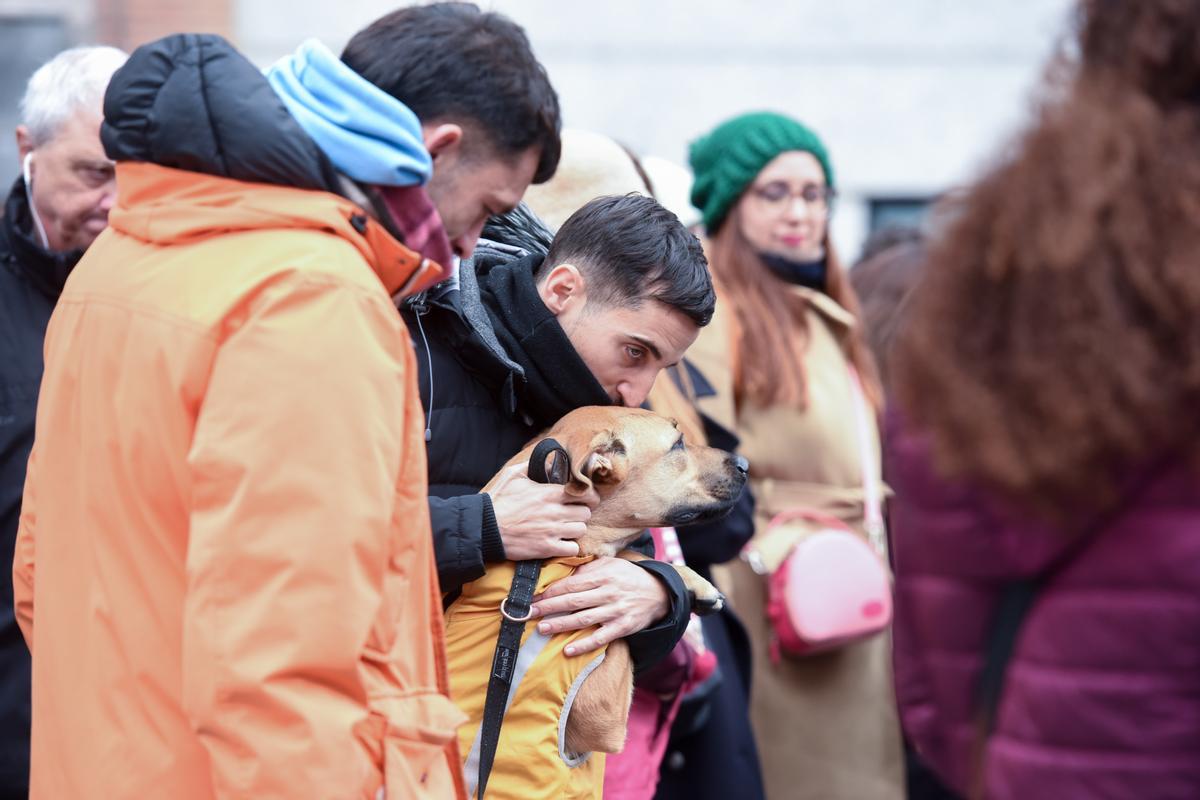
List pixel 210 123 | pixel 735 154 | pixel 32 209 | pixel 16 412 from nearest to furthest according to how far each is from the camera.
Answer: pixel 210 123 → pixel 16 412 → pixel 32 209 → pixel 735 154

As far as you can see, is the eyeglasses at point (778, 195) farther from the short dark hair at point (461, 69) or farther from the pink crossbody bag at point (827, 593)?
the short dark hair at point (461, 69)

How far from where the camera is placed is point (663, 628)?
8.96 ft

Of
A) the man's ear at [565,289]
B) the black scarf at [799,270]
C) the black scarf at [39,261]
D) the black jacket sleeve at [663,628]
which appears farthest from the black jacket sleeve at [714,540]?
the black scarf at [39,261]

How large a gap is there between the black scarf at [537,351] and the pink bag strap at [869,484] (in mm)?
2140

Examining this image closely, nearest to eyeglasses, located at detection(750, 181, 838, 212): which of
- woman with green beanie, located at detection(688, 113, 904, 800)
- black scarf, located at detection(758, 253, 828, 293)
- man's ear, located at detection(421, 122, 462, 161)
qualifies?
woman with green beanie, located at detection(688, 113, 904, 800)

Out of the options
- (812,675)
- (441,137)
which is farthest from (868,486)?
(441,137)

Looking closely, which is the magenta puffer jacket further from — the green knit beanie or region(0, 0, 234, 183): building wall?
region(0, 0, 234, 183): building wall

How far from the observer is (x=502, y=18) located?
2.36m

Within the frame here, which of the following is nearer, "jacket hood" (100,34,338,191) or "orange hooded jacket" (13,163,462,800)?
"orange hooded jacket" (13,163,462,800)

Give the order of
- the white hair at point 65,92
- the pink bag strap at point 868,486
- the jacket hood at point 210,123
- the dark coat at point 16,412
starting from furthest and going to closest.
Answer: the pink bag strap at point 868,486 < the white hair at point 65,92 < the dark coat at point 16,412 < the jacket hood at point 210,123

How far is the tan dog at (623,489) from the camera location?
260 centimetres

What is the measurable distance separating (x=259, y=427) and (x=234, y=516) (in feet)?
0.40

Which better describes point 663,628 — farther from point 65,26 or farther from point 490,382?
point 65,26

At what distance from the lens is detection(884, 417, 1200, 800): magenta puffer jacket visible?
61.9 inches
